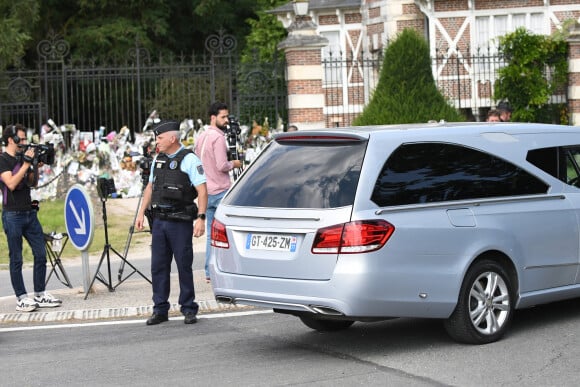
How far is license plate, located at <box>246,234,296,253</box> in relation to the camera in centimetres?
842

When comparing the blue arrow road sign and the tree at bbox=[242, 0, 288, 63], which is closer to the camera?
the blue arrow road sign

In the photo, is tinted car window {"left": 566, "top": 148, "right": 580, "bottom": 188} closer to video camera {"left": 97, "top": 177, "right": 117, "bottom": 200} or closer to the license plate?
the license plate

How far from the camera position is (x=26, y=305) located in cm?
1147

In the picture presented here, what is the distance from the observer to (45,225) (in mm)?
21109

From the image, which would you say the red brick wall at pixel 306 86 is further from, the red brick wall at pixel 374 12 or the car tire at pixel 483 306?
the car tire at pixel 483 306

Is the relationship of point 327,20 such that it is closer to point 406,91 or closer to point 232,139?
point 406,91

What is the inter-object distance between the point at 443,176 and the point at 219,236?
Answer: 5.88 feet

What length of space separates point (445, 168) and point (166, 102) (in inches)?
884

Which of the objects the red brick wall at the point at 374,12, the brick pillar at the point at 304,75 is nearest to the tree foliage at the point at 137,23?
the red brick wall at the point at 374,12

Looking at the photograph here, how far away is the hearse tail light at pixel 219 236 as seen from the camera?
8.96 metres

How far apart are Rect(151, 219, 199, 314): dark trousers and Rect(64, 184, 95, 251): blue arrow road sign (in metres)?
1.67

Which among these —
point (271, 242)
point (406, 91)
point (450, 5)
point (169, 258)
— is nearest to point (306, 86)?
point (406, 91)

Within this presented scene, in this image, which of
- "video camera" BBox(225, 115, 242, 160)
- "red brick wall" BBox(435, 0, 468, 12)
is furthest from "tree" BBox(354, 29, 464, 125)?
"video camera" BBox(225, 115, 242, 160)

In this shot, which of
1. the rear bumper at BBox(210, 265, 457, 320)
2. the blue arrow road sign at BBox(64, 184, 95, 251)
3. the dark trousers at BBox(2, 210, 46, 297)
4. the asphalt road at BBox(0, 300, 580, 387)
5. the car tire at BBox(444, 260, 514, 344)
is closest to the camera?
the asphalt road at BBox(0, 300, 580, 387)
